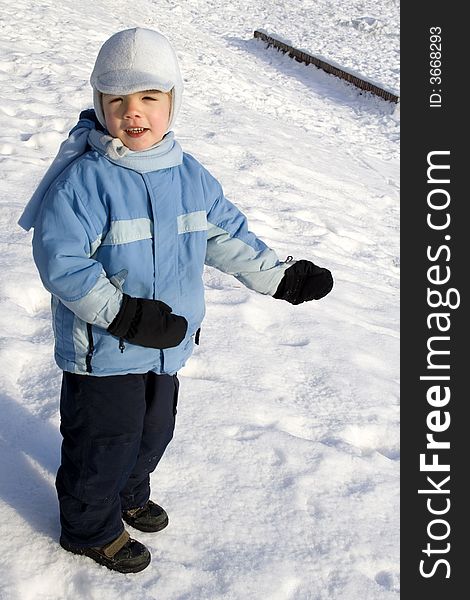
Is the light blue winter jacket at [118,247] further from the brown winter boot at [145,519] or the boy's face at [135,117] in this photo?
the brown winter boot at [145,519]

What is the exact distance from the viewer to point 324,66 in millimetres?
11617

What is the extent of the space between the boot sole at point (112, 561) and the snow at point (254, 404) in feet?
0.08

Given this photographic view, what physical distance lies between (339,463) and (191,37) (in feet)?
34.0

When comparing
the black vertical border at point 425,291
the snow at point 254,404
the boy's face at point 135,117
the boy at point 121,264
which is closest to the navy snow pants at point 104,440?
the boy at point 121,264

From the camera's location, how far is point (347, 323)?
4.23 metres

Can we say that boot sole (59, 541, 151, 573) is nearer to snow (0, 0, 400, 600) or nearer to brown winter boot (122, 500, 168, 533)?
snow (0, 0, 400, 600)

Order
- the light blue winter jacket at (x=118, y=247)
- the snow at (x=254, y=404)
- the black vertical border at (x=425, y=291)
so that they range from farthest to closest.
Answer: the black vertical border at (x=425, y=291)
the snow at (x=254, y=404)
the light blue winter jacket at (x=118, y=247)

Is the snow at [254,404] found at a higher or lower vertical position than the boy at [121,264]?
lower

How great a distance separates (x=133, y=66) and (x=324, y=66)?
1023 cm

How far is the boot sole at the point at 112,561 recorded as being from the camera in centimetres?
231

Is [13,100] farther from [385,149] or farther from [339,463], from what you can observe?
[339,463]

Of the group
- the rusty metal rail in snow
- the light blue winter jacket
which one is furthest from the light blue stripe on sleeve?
the rusty metal rail in snow

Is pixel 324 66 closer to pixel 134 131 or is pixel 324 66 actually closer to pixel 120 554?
pixel 134 131

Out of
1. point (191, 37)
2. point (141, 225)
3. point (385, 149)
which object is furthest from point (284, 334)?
point (191, 37)
